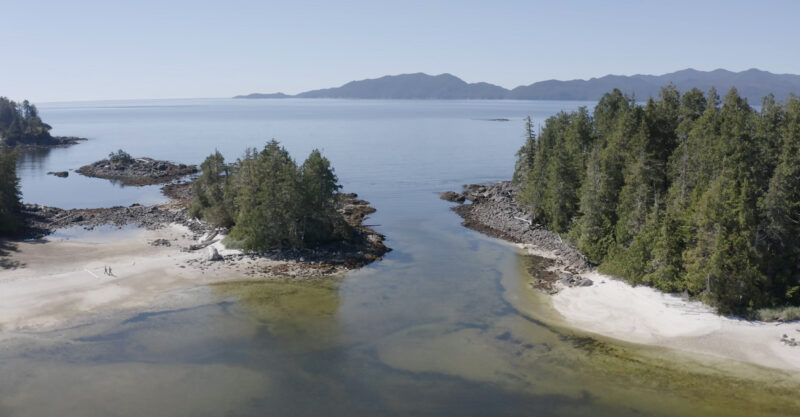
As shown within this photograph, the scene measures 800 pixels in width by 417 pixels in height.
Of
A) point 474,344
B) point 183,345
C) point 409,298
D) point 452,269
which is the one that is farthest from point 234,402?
point 452,269

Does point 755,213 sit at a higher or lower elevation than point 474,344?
higher

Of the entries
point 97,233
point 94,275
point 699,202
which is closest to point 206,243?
point 94,275

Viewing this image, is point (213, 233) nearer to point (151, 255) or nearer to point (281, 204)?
point (151, 255)

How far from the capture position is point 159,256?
54.6 metres

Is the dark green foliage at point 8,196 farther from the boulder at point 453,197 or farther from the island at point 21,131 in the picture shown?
the island at point 21,131

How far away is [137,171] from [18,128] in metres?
84.5

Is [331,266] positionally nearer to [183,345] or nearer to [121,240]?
[183,345]

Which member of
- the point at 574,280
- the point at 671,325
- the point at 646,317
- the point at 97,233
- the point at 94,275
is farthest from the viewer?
the point at 97,233

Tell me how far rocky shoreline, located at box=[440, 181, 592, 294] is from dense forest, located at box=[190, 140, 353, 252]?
2034 cm

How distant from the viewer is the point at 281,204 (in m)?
53.8

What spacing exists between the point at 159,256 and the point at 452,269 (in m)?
30.0

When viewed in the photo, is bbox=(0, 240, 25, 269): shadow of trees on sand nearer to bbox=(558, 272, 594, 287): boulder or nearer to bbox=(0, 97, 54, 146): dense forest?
bbox=(558, 272, 594, 287): boulder

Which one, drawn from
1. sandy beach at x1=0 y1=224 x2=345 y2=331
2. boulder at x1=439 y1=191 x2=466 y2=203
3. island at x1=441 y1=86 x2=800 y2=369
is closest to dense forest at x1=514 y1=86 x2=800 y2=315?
island at x1=441 y1=86 x2=800 y2=369

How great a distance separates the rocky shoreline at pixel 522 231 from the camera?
49781 mm
